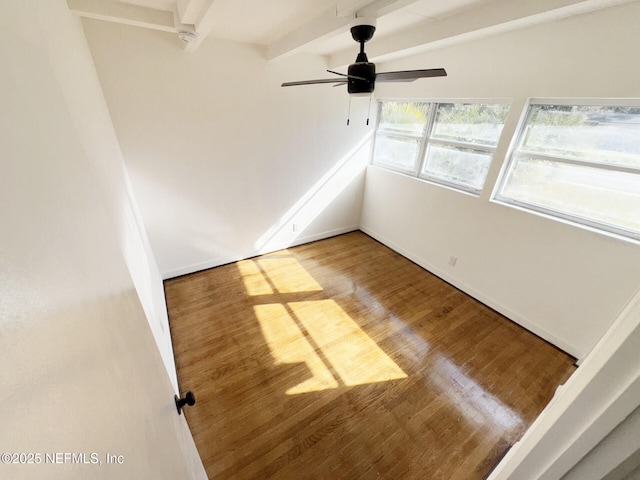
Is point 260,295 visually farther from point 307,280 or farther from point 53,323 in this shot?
point 53,323

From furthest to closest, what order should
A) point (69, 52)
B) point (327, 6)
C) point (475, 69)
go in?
1. point (475, 69)
2. point (327, 6)
3. point (69, 52)

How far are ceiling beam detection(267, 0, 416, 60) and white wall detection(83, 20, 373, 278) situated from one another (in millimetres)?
473

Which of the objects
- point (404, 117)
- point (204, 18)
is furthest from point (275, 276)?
point (404, 117)

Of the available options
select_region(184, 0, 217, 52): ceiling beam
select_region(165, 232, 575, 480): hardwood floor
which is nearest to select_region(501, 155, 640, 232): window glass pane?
select_region(165, 232, 575, 480): hardwood floor

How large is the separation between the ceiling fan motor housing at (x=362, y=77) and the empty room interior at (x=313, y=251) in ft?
0.06

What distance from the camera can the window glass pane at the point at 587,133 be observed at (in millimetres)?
1837

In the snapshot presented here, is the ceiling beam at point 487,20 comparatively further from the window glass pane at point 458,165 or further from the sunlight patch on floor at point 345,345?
the sunlight patch on floor at point 345,345

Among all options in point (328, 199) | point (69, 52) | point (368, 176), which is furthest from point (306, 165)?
point (69, 52)

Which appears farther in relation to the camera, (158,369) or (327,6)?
(327,6)

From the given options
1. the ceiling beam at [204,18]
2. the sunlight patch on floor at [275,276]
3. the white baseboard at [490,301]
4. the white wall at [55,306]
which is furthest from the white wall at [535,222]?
the white wall at [55,306]

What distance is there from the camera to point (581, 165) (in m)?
2.07

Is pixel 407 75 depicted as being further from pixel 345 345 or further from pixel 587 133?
pixel 345 345

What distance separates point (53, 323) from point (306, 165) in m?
3.33

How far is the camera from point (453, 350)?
7.48 feet
